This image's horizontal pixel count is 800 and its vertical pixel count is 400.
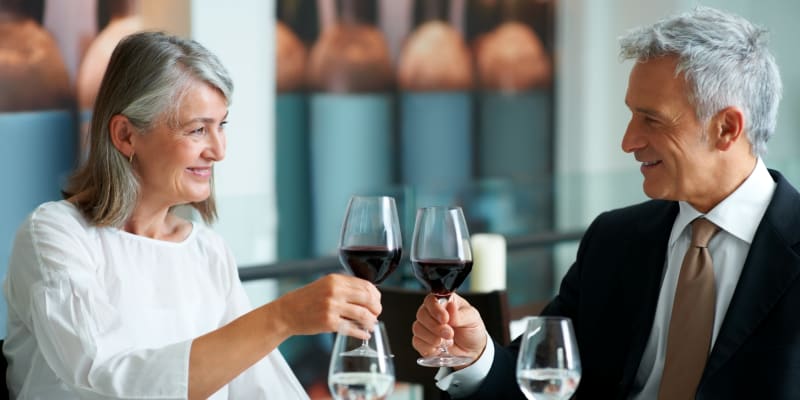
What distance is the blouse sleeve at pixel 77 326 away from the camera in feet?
5.78

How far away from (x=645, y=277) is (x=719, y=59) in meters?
0.44

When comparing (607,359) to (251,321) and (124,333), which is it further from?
(124,333)

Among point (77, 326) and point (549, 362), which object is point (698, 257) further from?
point (77, 326)

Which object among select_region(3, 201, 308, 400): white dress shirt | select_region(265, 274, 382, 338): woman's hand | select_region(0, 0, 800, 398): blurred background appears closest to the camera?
select_region(265, 274, 382, 338): woman's hand

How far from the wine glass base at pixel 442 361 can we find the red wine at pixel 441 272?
0.37ft

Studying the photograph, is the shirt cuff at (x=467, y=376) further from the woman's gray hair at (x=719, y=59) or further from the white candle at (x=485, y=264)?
the white candle at (x=485, y=264)

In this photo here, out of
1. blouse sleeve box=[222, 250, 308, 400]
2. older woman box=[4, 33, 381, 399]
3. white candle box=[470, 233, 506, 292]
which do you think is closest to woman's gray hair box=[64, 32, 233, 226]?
older woman box=[4, 33, 381, 399]

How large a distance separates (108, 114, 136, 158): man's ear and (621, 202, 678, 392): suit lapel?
99 cm

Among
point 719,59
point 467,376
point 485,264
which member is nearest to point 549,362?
point 467,376

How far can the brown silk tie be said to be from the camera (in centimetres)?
192

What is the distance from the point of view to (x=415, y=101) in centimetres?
543

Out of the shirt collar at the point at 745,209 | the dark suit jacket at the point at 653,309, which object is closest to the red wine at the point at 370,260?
the dark suit jacket at the point at 653,309

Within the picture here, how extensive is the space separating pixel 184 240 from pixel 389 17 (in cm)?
322

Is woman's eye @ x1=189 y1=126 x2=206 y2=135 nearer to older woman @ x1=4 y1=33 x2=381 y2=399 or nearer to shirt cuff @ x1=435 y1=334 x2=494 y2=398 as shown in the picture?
older woman @ x1=4 y1=33 x2=381 y2=399
